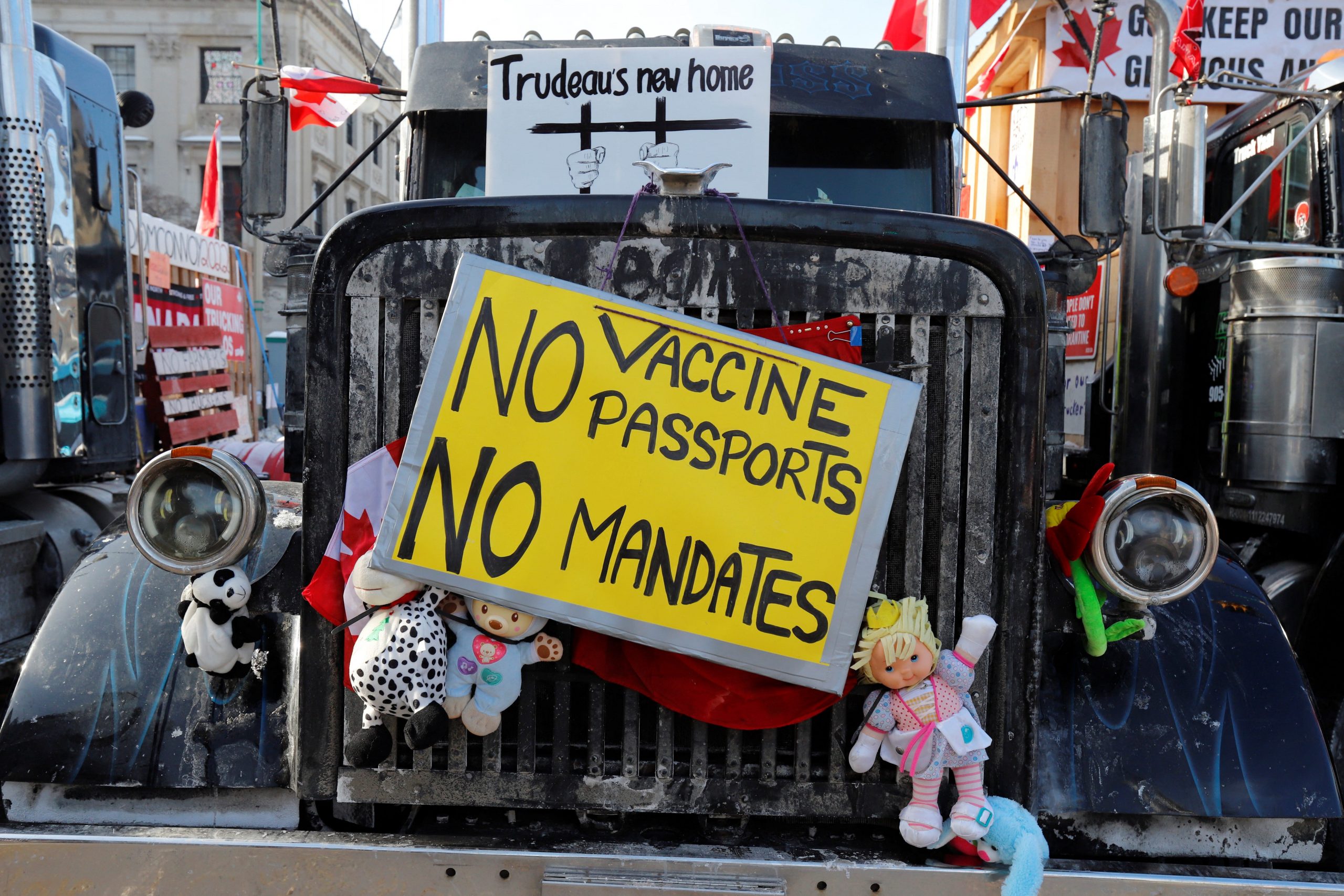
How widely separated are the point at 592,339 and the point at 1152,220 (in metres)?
2.35

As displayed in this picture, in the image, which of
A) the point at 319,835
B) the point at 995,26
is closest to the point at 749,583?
the point at 319,835

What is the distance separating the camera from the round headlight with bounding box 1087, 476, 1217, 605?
7.43ft

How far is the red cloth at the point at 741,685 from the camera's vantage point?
2174mm

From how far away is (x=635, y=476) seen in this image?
2127 millimetres

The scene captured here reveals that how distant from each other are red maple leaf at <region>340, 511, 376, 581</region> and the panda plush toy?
1.20 ft

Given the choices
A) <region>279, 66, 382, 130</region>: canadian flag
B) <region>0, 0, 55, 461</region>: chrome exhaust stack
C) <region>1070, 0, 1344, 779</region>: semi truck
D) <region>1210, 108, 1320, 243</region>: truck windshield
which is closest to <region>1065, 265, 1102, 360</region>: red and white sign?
<region>1070, 0, 1344, 779</region>: semi truck

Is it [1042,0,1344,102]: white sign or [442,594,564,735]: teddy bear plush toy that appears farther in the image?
[1042,0,1344,102]: white sign

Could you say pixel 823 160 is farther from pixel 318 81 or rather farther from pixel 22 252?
pixel 22 252

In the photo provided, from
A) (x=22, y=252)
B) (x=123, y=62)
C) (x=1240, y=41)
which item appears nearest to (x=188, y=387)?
(x=22, y=252)

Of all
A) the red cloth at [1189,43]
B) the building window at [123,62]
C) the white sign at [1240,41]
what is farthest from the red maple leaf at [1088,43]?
the building window at [123,62]

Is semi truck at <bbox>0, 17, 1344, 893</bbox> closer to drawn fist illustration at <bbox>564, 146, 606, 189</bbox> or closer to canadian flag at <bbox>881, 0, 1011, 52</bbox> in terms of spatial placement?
drawn fist illustration at <bbox>564, 146, 606, 189</bbox>

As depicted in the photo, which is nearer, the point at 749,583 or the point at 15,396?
the point at 749,583

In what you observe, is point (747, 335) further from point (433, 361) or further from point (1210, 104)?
Result: point (1210, 104)

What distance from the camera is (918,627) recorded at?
215cm
